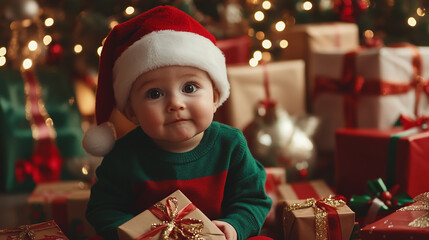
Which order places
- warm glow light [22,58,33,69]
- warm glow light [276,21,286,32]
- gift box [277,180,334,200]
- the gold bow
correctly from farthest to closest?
1. warm glow light [276,21,286,32]
2. warm glow light [22,58,33,69]
3. gift box [277,180,334,200]
4. the gold bow

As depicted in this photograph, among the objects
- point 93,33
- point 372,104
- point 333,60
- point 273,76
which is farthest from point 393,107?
point 93,33

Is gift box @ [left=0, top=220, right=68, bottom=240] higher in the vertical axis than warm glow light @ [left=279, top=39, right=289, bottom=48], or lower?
lower

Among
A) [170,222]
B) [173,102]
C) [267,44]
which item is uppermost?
[173,102]

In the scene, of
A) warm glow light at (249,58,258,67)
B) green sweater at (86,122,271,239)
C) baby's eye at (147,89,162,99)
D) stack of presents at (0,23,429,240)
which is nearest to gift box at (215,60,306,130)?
stack of presents at (0,23,429,240)

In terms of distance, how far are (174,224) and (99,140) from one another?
0.93 ft

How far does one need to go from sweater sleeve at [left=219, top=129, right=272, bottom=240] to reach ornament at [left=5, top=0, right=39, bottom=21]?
3.61 ft

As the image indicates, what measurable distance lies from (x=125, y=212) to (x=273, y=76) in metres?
0.94

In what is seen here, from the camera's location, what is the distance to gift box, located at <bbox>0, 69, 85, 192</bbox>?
5.86 feet

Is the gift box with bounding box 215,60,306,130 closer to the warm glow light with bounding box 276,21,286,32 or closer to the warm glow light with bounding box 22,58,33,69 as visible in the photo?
the warm glow light with bounding box 276,21,286,32

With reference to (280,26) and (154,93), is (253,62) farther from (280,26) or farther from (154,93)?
(154,93)

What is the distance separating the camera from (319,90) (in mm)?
1864

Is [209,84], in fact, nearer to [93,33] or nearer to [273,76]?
[273,76]

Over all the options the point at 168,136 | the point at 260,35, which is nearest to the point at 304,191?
the point at 168,136

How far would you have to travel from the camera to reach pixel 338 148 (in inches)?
61.9
